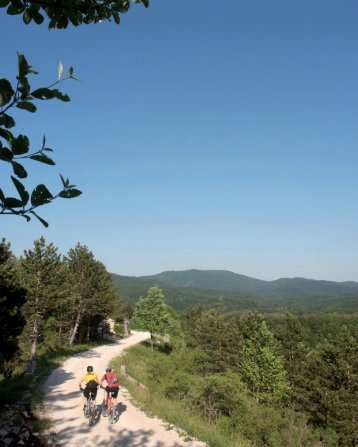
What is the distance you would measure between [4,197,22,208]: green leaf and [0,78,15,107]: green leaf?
0.45 metres

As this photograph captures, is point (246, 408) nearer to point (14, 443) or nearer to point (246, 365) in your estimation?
point (14, 443)

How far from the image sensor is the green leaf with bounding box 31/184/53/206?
5.81 feet

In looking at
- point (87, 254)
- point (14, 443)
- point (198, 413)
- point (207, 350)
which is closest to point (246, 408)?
point (198, 413)

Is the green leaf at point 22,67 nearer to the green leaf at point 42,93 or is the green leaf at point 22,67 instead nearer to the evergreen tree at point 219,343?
the green leaf at point 42,93

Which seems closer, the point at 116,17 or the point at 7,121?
the point at 7,121

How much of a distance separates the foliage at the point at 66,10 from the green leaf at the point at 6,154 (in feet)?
2.86

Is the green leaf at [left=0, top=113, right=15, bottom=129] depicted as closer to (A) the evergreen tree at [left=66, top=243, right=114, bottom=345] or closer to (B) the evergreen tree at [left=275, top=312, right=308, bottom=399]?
(A) the evergreen tree at [left=66, top=243, right=114, bottom=345]

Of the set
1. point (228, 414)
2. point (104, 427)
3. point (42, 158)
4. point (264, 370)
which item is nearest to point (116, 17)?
point (42, 158)

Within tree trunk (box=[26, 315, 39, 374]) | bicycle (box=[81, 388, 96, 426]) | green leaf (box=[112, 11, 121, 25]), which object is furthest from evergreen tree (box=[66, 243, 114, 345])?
green leaf (box=[112, 11, 121, 25])

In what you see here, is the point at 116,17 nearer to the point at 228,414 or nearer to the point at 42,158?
the point at 42,158

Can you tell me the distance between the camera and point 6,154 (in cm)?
173

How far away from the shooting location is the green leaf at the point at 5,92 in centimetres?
164

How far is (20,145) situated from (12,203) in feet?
0.94

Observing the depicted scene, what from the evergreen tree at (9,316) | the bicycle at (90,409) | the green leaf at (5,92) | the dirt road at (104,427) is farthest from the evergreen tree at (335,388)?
the green leaf at (5,92)
